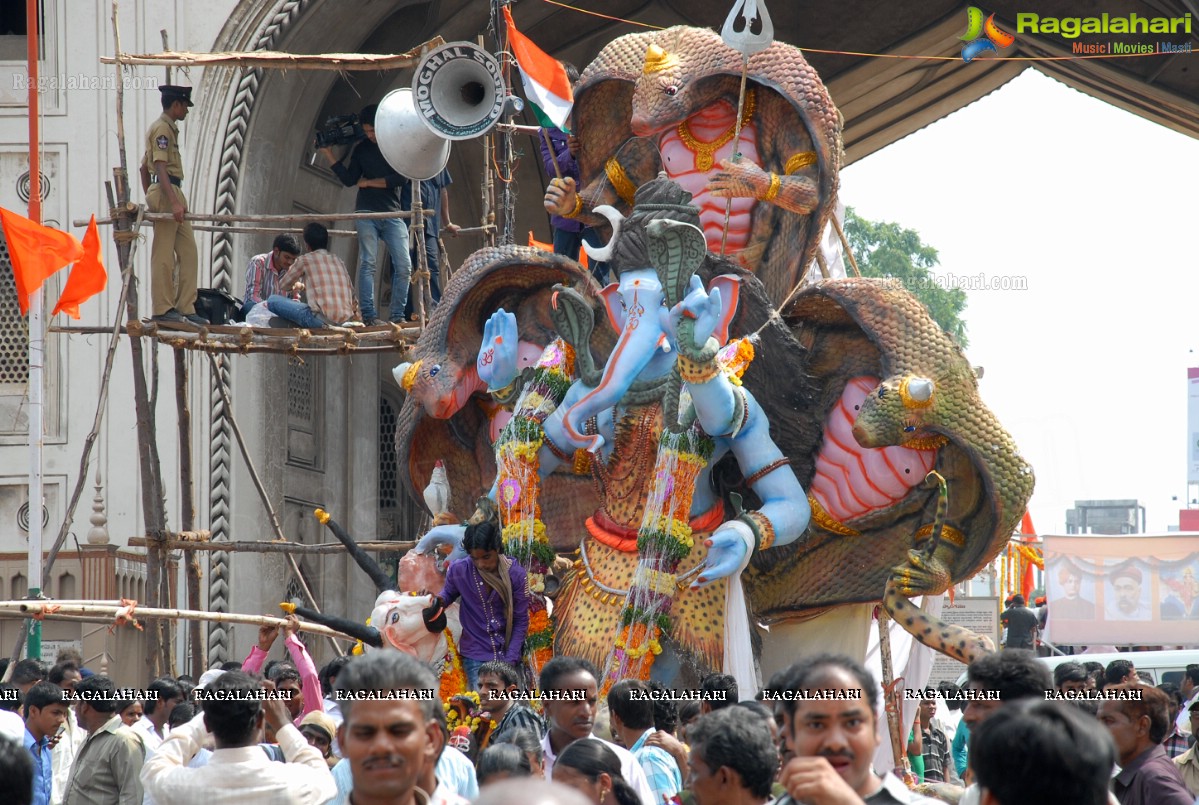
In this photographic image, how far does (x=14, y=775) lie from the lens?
3.46 m

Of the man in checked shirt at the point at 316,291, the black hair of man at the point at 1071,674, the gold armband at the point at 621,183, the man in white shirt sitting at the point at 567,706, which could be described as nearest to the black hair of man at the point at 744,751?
the man in white shirt sitting at the point at 567,706

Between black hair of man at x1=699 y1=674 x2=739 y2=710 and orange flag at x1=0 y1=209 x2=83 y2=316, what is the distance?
17.7 ft

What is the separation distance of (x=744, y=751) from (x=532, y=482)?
5653mm

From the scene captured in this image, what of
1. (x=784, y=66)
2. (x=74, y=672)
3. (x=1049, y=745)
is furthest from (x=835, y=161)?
(x=1049, y=745)

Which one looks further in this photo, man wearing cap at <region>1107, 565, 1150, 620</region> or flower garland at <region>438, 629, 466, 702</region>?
man wearing cap at <region>1107, 565, 1150, 620</region>

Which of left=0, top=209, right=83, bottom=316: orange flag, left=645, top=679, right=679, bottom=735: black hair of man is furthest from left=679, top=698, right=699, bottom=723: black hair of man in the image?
left=0, top=209, right=83, bottom=316: orange flag

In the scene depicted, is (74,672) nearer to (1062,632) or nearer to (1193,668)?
(1193,668)

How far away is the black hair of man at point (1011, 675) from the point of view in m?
4.45

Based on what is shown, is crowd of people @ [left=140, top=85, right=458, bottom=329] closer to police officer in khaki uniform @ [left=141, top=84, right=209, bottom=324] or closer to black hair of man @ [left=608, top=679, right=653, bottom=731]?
police officer in khaki uniform @ [left=141, top=84, right=209, bottom=324]

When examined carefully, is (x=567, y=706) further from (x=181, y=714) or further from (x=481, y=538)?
(x=481, y=538)

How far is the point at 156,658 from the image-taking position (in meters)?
11.9

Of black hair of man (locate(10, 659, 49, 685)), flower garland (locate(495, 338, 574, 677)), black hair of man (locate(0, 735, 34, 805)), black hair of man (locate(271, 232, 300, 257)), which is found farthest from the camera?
black hair of man (locate(271, 232, 300, 257))

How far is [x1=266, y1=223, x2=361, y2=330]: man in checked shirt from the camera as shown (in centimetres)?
1191

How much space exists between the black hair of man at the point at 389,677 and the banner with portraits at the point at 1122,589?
13.1 m
